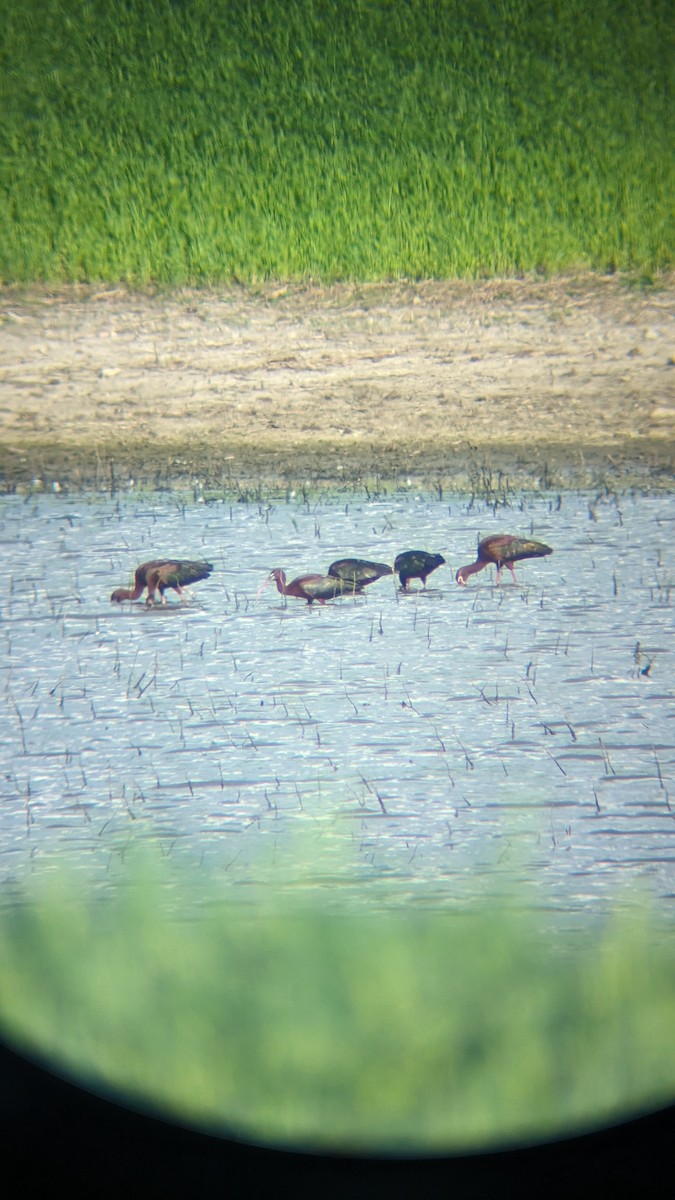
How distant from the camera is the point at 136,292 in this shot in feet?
3.30

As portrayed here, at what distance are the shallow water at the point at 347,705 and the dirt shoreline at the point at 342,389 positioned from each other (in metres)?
0.04

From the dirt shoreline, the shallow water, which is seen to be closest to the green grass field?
the dirt shoreline

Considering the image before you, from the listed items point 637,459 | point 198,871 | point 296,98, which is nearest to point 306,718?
point 198,871

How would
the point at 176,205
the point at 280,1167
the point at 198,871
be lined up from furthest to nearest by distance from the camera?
the point at 176,205
the point at 198,871
the point at 280,1167

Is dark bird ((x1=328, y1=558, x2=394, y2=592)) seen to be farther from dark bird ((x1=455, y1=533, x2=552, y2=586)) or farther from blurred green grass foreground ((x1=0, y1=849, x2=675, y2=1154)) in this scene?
blurred green grass foreground ((x1=0, y1=849, x2=675, y2=1154))

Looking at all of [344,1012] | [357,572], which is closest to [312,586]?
[357,572]

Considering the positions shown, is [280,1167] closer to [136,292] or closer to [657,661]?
[657,661]

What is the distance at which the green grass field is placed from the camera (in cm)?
90

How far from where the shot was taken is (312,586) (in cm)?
100

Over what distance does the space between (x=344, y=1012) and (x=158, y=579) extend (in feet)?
1.40

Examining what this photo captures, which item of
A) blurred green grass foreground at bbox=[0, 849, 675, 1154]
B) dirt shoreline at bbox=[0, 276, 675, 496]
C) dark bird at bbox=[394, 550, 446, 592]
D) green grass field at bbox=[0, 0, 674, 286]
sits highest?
green grass field at bbox=[0, 0, 674, 286]

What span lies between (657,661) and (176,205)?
605 mm

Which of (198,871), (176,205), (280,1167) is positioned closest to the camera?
(280,1167)

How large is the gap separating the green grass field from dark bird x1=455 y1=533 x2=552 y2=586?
0.87 ft
